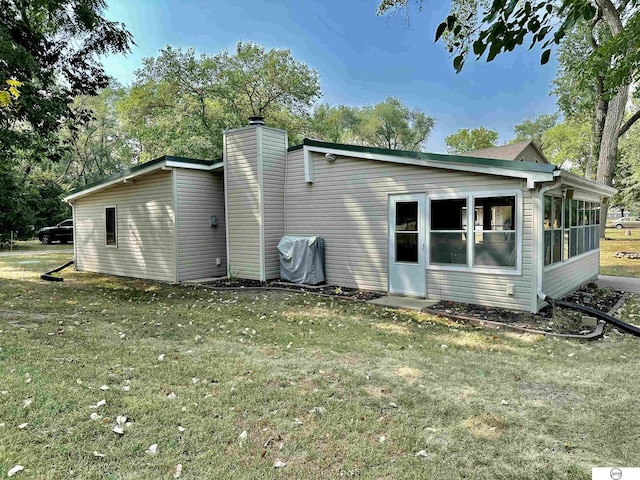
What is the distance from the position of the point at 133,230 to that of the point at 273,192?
14.1 feet

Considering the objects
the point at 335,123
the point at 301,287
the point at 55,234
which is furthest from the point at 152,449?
the point at 335,123

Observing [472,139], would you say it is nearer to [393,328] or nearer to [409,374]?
[393,328]

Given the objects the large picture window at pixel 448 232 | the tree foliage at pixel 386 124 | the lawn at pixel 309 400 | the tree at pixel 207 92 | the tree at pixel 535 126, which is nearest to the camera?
the lawn at pixel 309 400

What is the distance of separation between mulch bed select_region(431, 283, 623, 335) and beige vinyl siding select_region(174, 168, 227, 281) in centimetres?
616

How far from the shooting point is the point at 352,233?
28.2 feet

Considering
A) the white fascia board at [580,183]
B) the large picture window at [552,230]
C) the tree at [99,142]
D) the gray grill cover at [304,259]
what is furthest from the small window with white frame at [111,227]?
the tree at [99,142]

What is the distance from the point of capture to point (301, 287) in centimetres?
888

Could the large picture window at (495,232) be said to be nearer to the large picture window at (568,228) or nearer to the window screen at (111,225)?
the large picture window at (568,228)

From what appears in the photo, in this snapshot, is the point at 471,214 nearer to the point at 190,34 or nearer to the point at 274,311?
the point at 274,311

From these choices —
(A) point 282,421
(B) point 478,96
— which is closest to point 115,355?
(A) point 282,421

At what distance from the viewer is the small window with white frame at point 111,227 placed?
11.6 metres

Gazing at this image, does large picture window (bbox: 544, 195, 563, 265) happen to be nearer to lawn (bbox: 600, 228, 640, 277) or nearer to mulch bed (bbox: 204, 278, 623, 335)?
mulch bed (bbox: 204, 278, 623, 335)

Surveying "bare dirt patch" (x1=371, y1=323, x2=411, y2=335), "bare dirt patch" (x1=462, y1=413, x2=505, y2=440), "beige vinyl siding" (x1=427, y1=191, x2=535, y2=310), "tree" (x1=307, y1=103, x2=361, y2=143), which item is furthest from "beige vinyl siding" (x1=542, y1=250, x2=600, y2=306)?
"tree" (x1=307, y1=103, x2=361, y2=143)

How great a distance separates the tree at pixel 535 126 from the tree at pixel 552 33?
2269cm
